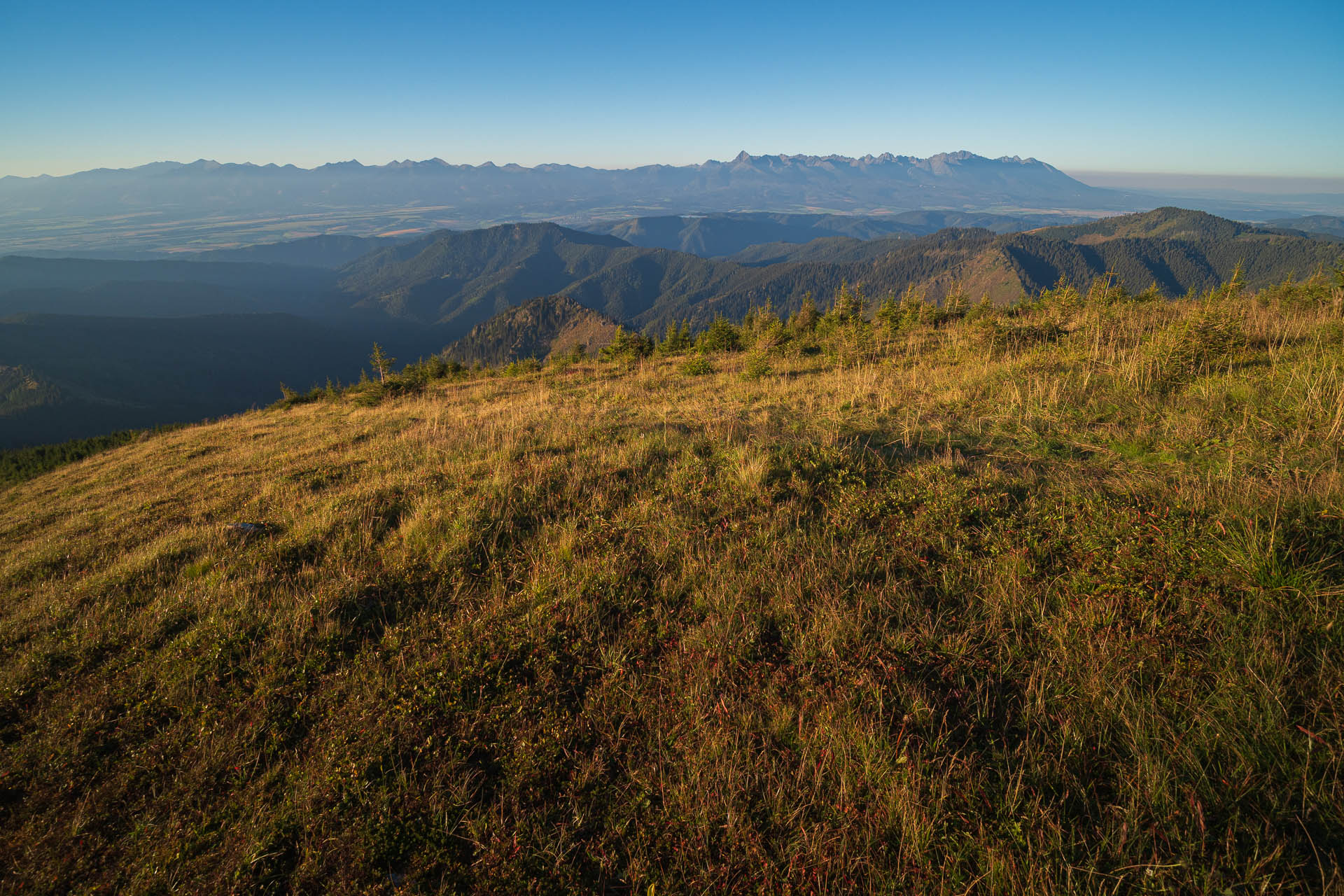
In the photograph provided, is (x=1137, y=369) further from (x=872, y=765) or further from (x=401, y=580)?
(x=401, y=580)

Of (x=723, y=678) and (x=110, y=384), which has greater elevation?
(x=723, y=678)

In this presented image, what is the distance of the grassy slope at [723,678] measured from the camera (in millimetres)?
2229

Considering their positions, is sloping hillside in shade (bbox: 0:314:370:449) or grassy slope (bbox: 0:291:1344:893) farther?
sloping hillside in shade (bbox: 0:314:370:449)

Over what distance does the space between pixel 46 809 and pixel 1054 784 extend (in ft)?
16.9

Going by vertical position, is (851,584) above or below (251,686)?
above

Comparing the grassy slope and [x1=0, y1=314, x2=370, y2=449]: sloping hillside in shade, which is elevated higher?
the grassy slope

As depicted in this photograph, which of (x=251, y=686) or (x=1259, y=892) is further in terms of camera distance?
(x=251, y=686)

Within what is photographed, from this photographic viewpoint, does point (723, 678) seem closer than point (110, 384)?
Yes

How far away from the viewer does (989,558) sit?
3963mm

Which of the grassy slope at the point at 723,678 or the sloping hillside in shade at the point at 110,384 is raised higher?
the grassy slope at the point at 723,678

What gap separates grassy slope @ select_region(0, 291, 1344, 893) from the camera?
223cm

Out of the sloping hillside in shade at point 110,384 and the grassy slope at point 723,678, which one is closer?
the grassy slope at point 723,678

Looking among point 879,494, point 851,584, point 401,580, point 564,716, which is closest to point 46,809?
point 401,580

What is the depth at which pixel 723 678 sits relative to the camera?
312cm
